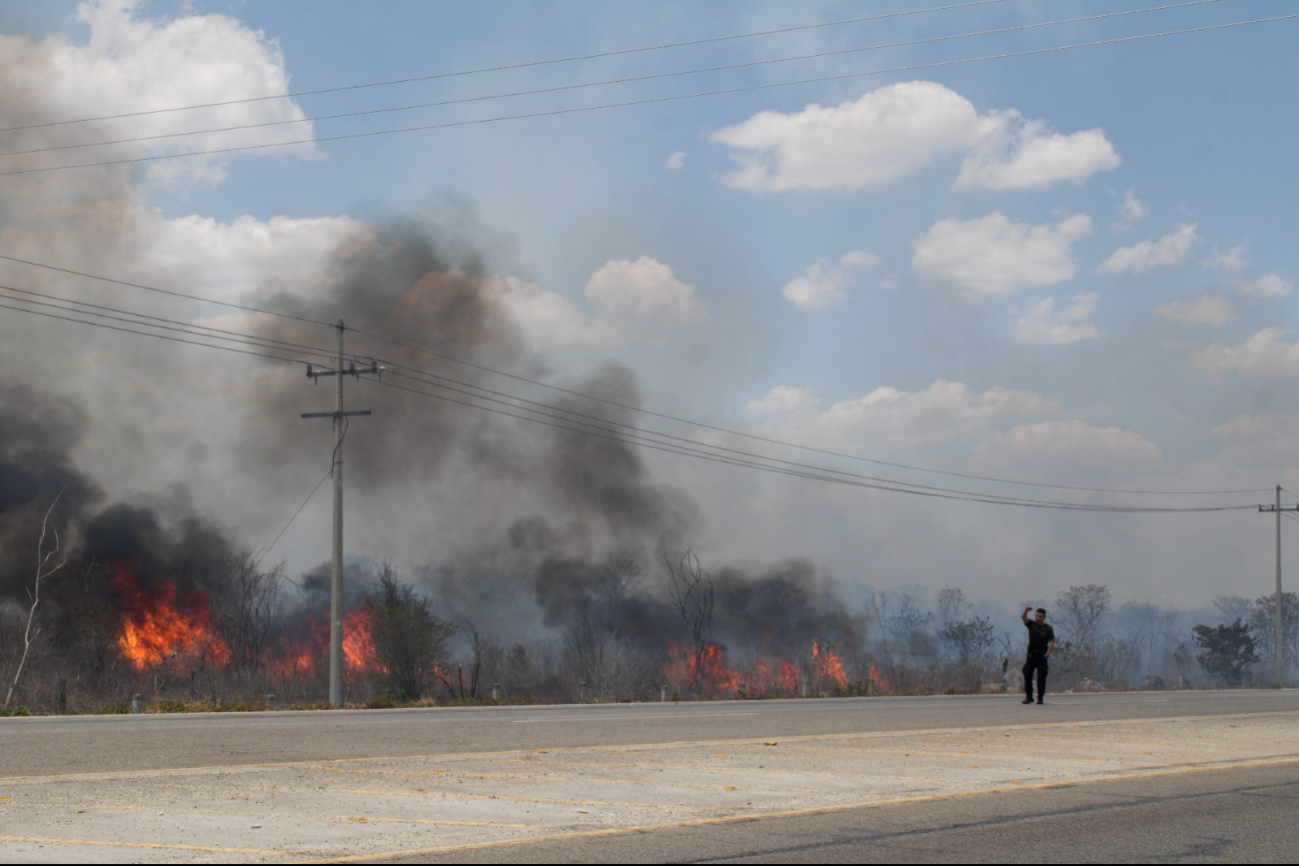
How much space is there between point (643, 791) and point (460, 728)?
6.62 metres

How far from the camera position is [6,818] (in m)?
7.71

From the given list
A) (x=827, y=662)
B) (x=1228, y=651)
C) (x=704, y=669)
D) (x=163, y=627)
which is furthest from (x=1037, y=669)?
(x=1228, y=651)

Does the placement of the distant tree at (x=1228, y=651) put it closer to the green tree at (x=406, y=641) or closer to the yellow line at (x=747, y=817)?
the green tree at (x=406, y=641)

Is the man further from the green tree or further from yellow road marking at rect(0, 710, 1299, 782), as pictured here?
the green tree

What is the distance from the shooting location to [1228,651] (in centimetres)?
7600

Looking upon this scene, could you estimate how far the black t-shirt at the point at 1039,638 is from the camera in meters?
19.9

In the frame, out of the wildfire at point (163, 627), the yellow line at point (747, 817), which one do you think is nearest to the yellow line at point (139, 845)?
the yellow line at point (747, 817)

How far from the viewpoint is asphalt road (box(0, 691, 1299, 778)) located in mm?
11758

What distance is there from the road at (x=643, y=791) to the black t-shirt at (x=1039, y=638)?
139 inches

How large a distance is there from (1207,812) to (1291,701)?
63.4ft

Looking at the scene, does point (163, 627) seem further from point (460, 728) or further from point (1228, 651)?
point (1228, 651)

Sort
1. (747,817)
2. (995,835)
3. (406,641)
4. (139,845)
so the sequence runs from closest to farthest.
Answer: (139,845) < (995,835) < (747,817) < (406,641)

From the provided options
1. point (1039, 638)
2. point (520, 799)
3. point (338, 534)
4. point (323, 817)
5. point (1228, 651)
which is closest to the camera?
point (323, 817)

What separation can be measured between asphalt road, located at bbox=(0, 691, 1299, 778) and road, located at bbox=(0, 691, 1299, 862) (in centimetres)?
9
